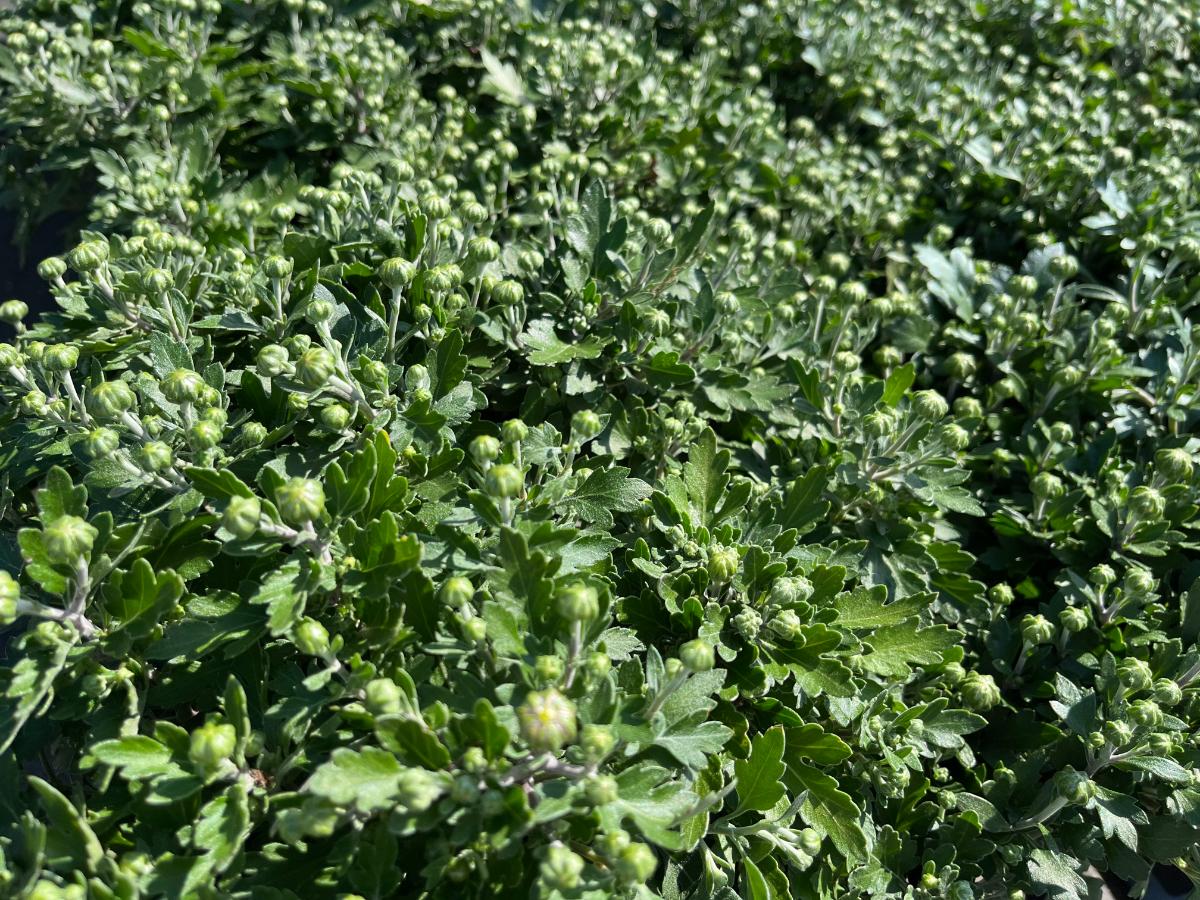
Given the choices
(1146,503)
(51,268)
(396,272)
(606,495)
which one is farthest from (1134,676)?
(51,268)

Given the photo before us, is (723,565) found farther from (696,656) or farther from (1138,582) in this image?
(1138,582)

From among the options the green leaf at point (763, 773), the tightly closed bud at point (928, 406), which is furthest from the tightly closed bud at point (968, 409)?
the green leaf at point (763, 773)

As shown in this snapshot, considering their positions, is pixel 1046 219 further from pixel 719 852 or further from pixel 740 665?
pixel 719 852

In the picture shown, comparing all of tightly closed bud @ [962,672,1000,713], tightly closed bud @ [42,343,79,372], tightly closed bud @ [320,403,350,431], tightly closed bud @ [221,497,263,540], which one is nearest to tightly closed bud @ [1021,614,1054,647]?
tightly closed bud @ [962,672,1000,713]

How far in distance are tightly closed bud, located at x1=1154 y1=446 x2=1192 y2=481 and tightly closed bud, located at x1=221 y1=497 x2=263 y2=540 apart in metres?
2.65

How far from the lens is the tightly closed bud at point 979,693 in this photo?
247cm

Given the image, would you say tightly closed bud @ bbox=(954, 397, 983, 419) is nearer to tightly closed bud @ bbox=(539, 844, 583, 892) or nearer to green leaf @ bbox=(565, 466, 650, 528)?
green leaf @ bbox=(565, 466, 650, 528)

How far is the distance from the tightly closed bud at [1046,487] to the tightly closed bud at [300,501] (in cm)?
223

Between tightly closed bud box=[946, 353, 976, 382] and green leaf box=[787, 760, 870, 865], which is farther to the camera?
tightly closed bud box=[946, 353, 976, 382]

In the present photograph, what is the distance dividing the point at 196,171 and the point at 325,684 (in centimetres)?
242

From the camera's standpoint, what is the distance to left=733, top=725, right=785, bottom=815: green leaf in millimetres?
2018

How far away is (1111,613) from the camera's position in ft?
8.87

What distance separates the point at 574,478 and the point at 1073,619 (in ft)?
5.20

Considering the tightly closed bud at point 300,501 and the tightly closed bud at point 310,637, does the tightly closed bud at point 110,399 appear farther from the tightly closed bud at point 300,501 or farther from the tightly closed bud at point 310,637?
the tightly closed bud at point 310,637
